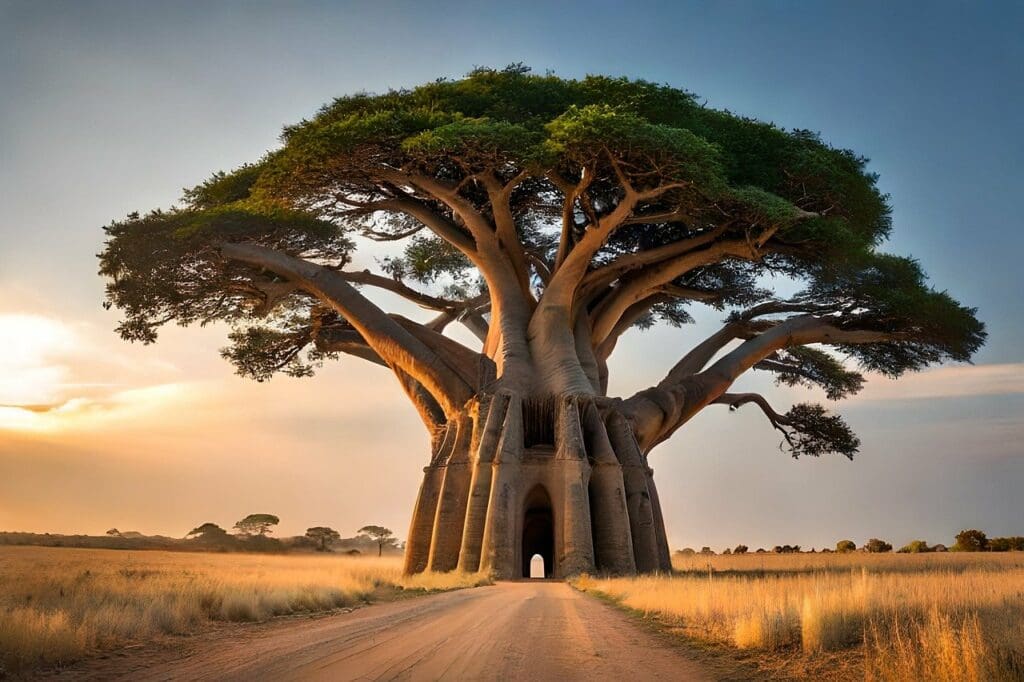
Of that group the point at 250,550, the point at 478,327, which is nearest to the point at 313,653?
the point at 478,327

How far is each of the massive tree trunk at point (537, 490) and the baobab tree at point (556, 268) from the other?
0.07 meters

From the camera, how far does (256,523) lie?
66938 mm

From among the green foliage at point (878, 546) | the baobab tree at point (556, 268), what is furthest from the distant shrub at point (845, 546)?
the baobab tree at point (556, 268)

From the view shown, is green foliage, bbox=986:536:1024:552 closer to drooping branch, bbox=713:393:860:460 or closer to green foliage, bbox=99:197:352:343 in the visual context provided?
drooping branch, bbox=713:393:860:460

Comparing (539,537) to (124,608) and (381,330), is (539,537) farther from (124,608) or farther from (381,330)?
(124,608)

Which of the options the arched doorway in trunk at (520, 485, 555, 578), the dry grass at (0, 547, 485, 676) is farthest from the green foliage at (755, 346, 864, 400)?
the dry grass at (0, 547, 485, 676)

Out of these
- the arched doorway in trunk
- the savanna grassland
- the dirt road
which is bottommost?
the dirt road

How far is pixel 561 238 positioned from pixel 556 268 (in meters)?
1.12

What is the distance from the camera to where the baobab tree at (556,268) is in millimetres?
24266

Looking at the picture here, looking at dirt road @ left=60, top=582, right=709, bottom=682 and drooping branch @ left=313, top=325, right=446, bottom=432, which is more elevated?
drooping branch @ left=313, top=325, right=446, bottom=432

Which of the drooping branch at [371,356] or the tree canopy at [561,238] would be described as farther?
the drooping branch at [371,356]

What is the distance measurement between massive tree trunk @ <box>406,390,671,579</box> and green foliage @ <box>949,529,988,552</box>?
2987 cm

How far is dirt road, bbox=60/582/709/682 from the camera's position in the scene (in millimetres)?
7023

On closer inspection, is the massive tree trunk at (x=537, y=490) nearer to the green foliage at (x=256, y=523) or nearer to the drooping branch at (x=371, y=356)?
the drooping branch at (x=371, y=356)
